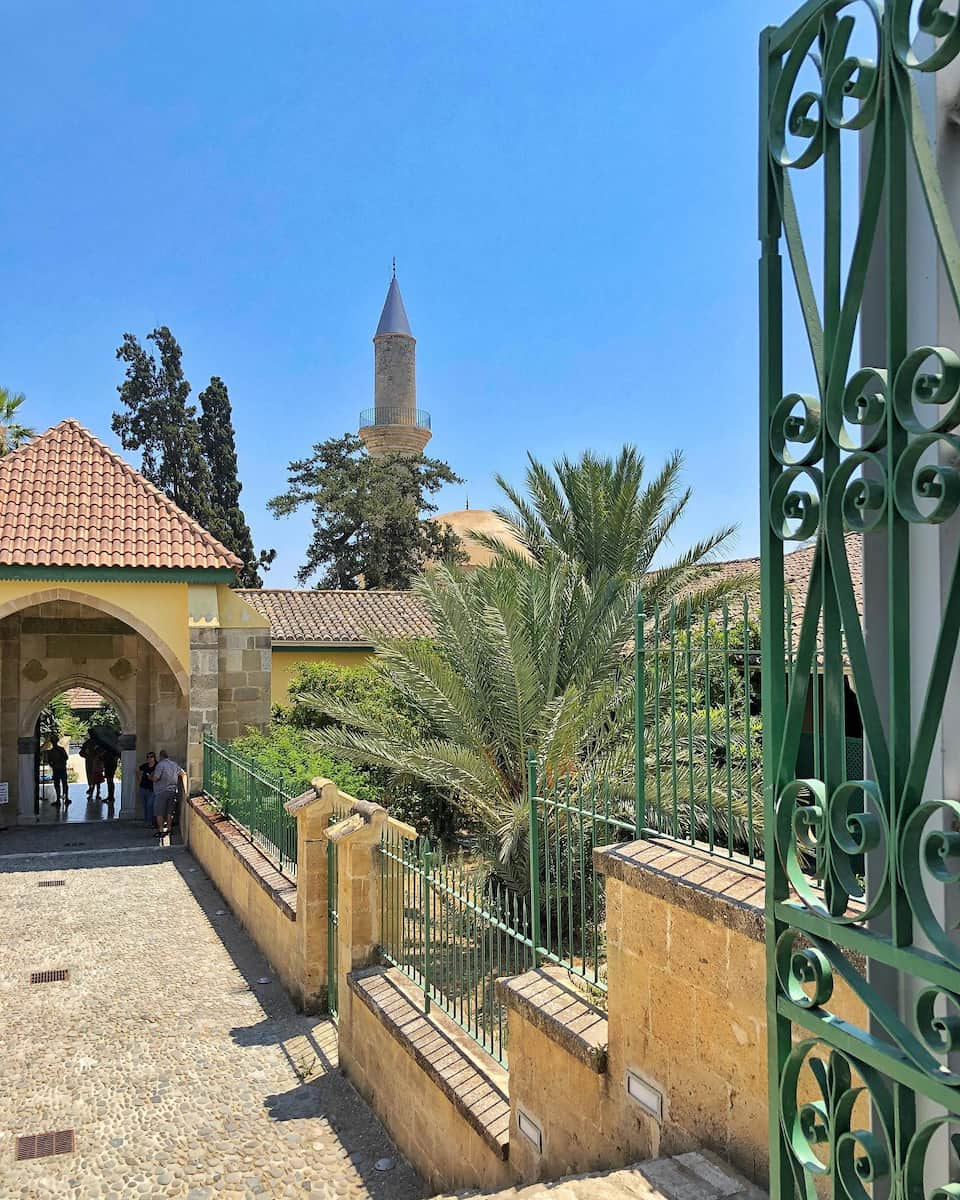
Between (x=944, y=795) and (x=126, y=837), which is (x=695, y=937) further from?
(x=126, y=837)

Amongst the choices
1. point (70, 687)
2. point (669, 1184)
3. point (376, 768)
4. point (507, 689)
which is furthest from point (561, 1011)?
point (70, 687)

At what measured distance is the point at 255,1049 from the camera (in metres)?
6.82

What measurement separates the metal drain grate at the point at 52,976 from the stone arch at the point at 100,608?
5.78 m

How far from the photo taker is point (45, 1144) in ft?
18.1

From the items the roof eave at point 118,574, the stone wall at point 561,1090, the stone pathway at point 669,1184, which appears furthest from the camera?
the roof eave at point 118,574

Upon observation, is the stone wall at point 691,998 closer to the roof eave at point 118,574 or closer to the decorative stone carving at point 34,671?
the roof eave at point 118,574

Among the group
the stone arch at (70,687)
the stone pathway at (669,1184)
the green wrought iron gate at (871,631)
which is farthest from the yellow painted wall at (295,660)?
the green wrought iron gate at (871,631)

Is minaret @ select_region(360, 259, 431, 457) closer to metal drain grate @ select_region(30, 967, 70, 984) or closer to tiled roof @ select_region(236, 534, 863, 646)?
tiled roof @ select_region(236, 534, 863, 646)

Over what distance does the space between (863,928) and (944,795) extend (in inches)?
10.0

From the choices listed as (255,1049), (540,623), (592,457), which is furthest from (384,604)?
(255,1049)

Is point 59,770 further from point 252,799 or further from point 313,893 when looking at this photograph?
point 313,893

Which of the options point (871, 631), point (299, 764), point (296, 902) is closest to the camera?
point (871, 631)

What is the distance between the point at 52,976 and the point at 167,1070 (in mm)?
2424

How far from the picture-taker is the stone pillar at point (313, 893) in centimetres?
726
